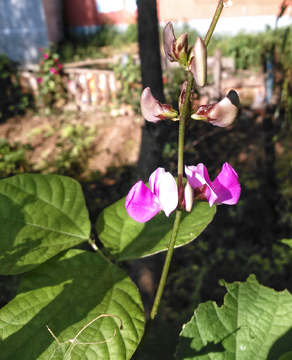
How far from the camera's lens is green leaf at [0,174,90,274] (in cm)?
89

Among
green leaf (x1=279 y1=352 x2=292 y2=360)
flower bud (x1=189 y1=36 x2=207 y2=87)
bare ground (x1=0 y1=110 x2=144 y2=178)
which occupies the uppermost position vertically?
flower bud (x1=189 y1=36 x2=207 y2=87)

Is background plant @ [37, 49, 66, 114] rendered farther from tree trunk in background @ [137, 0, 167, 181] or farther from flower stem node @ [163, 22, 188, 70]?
flower stem node @ [163, 22, 188, 70]

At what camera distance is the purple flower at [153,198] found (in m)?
0.67

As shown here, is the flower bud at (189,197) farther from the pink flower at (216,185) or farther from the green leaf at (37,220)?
the green leaf at (37,220)

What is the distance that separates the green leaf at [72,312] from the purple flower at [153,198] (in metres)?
0.26

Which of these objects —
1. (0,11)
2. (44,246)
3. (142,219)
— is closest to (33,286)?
(44,246)

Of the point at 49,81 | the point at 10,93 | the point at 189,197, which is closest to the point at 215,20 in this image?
the point at 189,197

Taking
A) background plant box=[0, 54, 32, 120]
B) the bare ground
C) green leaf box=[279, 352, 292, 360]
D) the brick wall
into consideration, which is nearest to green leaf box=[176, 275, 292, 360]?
green leaf box=[279, 352, 292, 360]

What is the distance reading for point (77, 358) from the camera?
0.71m

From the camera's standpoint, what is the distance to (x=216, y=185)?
0.72 m

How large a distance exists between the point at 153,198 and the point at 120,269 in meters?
0.31

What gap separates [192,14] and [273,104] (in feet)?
39.5

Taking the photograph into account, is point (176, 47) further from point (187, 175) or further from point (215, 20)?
point (187, 175)

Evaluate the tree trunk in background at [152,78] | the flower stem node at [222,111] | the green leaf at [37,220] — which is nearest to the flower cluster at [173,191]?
the flower stem node at [222,111]
